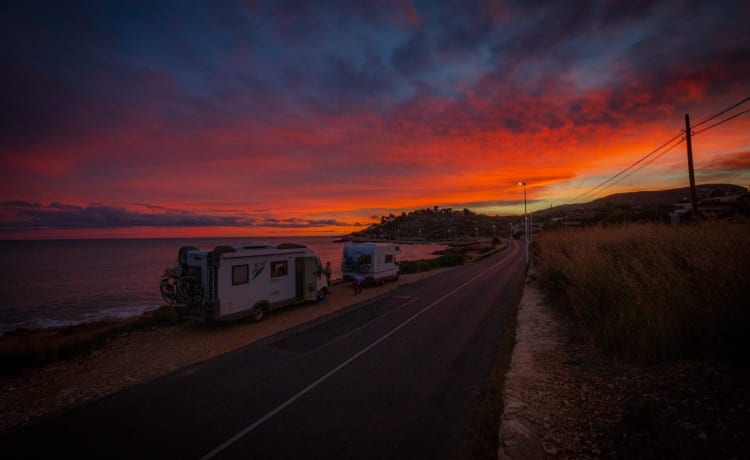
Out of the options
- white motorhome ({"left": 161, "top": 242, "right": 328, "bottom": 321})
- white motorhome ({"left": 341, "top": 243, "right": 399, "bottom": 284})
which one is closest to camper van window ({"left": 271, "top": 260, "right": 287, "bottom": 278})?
white motorhome ({"left": 161, "top": 242, "right": 328, "bottom": 321})

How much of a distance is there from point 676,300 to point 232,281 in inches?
544

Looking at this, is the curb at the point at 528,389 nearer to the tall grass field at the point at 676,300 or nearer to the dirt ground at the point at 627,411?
the dirt ground at the point at 627,411

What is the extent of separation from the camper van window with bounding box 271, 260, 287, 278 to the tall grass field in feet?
40.5

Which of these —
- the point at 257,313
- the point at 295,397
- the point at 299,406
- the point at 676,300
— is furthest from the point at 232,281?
the point at 676,300

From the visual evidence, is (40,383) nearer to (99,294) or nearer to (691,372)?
(691,372)

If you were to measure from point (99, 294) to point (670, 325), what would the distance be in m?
42.8

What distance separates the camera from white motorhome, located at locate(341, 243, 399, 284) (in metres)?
23.0

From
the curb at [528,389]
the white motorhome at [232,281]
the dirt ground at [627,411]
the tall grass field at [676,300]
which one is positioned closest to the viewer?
the dirt ground at [627,411]

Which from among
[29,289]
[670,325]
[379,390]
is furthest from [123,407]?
[29,289]

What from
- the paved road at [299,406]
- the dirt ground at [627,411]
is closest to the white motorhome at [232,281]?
the paved road at [299,406]

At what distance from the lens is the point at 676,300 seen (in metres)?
6.40

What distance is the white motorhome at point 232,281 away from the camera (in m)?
12.4

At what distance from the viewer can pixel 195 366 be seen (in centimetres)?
898

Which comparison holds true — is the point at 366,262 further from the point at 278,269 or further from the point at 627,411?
the point at 627,411
